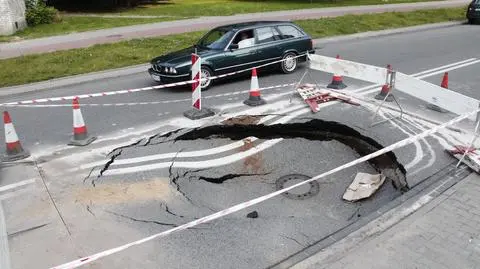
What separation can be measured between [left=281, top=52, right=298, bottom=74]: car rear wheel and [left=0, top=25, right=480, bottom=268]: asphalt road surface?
1.81 meters

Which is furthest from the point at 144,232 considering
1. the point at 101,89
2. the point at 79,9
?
the point at 79,9

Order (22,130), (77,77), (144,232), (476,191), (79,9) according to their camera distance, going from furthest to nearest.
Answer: (79,9) → (77,77) → (22,130) → (476,191) → (144,232)

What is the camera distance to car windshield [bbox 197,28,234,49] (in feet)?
37.0

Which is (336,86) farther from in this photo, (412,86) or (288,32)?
(412,86)

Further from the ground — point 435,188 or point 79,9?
point 79,9

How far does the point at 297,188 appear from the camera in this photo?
6.18 m

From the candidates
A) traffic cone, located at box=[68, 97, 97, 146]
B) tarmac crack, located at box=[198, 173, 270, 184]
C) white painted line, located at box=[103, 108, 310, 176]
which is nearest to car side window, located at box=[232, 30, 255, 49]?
white painted line, located at box=[103, 108, 310, 176]

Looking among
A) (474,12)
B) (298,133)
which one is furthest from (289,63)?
(474,12)

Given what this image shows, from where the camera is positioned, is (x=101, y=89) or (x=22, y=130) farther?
(x=101, y=89)

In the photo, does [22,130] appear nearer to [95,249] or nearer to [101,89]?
[101,89]

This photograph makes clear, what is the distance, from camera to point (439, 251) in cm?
454

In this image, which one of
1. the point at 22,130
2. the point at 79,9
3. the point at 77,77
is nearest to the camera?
the point at 22,130

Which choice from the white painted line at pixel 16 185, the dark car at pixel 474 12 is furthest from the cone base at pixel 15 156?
the dark car at pixel 474 12

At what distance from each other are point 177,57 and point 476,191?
24.3 feet
